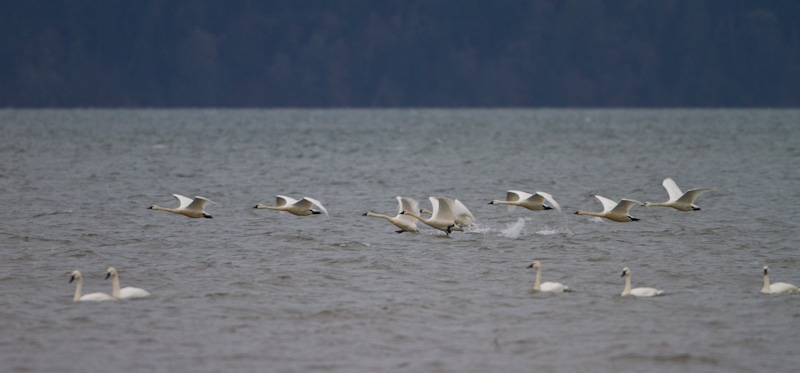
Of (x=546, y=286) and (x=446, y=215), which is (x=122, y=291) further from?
(x=446, y=215)

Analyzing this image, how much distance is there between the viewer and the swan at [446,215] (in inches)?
958

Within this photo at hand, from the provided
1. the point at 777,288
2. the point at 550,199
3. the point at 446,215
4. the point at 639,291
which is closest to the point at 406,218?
the point at 446,215

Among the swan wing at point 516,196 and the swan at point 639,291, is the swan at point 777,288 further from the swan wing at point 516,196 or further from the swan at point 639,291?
the swan wing at point 516,196

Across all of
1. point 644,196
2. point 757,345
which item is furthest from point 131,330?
point 644,196

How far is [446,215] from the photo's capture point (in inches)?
970

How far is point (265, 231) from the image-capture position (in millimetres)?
28234

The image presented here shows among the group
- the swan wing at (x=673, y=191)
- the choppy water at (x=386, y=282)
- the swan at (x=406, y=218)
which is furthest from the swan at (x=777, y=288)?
the swan at (x=406, y=218)

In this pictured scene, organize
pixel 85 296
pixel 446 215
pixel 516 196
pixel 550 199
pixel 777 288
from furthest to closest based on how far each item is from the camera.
→ 1. pixel 516 196
2. pixel 446 215
3. pixel 550 199
4. pixel 777 288
5. pixel 85 296

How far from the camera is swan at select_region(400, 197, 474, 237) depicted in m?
24.3

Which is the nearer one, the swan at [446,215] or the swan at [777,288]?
the swan at [777,288]

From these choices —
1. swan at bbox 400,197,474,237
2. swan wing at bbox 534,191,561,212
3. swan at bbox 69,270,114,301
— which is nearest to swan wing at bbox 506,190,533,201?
swan wing at bbox 534,191,561,212

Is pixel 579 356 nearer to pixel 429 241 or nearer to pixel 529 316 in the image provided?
pixel 529 316

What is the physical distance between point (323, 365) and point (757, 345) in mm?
6334

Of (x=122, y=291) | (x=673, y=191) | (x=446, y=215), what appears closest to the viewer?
(x=122, y=291)
